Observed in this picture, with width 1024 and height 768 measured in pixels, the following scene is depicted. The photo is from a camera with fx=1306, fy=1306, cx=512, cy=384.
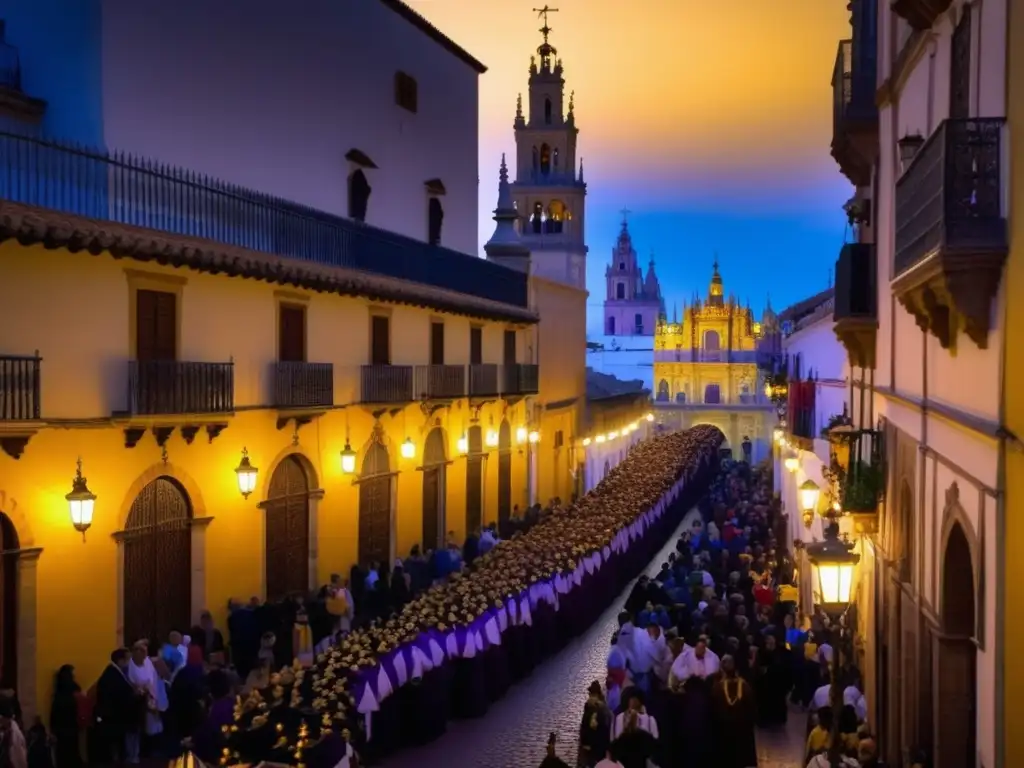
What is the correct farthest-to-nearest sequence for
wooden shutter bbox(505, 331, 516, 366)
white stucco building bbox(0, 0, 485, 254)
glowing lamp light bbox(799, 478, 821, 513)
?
wooden shutter bbox(505, 331, 516, 366)
glowing lamp light bbox(799, 478, 821, 513)
white stucco building bbox(0, 0, 485, 254)

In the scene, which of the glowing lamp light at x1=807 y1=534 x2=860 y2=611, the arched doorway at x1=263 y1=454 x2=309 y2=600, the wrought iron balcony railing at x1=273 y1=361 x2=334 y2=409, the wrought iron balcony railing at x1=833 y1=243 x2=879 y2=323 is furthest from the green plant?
the arched doorway at x1=263 y1=454 x2=309 y2=600

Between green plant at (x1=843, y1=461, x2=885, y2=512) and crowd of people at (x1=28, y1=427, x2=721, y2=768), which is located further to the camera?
green plant at (x1=843, y1=461, x2=885, y2=512)

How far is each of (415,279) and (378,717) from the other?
13.5 meters

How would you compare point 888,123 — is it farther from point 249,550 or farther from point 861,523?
point 249,550

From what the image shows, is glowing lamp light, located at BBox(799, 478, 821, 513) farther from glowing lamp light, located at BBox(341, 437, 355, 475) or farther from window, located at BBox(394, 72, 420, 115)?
window, located at BBox(394, 72, 420, 115)

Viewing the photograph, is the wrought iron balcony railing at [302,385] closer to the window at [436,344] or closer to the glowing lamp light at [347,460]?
the glowing lamp light at [347,460]

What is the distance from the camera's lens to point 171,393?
655 inches

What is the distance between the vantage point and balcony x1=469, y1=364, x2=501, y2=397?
29734mm

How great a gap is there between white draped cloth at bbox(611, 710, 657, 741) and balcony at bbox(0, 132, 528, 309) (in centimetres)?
830

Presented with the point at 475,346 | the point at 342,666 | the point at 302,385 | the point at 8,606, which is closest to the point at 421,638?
the point at 342,666

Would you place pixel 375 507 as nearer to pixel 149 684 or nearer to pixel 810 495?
pixel 810 495

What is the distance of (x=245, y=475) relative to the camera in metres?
18.7

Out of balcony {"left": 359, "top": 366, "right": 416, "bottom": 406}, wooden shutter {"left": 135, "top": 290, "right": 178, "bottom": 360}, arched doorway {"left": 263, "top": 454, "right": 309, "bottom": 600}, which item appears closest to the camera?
wooden shutter {"left": 135, "top": 290, "right": 178, "bottom": 360}

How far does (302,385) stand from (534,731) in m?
6.95
